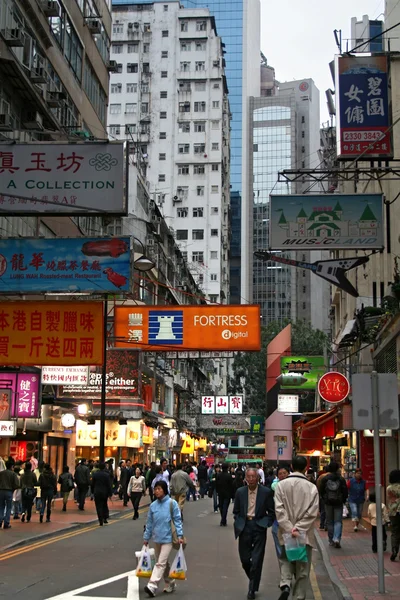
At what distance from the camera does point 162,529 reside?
10.1 meters

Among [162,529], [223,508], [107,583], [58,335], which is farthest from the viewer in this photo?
[223,508]

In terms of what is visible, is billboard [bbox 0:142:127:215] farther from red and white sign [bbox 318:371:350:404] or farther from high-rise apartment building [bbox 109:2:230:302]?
high-rise apartment building [bbox 109:2:230:302]

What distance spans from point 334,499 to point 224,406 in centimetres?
5256

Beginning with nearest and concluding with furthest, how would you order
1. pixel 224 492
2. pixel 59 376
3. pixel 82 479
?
pixel 224 492 → pixel 82 479 → pixel 59 376

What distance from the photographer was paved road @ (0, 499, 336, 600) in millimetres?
9894

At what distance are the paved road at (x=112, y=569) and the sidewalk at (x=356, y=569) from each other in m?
0.22

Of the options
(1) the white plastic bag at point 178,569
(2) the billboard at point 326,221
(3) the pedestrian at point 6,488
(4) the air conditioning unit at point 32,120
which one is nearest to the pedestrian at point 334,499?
(2) the billboard at point 326,221

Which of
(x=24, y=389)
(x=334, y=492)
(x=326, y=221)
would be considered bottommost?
(x=334, y=492)

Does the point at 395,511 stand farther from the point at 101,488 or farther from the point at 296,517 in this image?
the point at 101,488

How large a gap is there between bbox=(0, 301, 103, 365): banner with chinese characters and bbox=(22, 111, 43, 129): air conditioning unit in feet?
32.7

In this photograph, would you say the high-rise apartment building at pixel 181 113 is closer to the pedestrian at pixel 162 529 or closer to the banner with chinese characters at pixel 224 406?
the banner with chinese characters at pixel 224 406

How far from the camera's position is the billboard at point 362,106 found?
1645cm

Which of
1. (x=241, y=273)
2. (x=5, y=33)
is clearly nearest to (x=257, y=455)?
(x=241, y=273)

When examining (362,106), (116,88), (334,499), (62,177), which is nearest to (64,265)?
(62,177)
